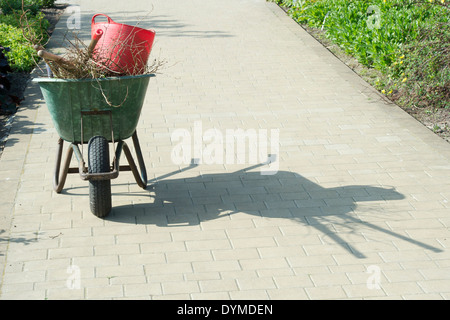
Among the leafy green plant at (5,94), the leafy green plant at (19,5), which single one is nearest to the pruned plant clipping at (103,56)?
the leafy green plant at (5,94)

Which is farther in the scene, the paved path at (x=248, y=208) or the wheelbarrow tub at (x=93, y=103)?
the wheelbarrow tub at (x=93, y=103)

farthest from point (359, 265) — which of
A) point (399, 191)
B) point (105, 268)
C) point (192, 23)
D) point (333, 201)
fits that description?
point (192, 23)

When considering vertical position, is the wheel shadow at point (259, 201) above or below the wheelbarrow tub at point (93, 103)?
below

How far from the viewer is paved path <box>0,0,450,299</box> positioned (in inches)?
172

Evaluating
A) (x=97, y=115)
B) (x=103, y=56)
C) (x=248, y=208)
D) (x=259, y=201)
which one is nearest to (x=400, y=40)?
(x=259, y=201)

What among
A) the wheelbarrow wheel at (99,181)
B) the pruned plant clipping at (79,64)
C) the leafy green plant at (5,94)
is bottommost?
the leafy green plant at (5,94)

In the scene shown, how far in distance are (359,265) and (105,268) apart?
6.07 ft

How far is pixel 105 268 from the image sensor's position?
4500mm

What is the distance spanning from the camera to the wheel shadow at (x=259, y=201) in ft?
17.0

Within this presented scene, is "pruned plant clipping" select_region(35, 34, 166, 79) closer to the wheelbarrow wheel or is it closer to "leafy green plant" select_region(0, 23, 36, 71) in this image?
the wheelbarrow wheel

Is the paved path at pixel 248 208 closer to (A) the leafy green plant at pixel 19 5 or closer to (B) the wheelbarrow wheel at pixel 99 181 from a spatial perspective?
(B) the wheelbarrow wheel at pixel 99 181

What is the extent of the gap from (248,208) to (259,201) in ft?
0.59

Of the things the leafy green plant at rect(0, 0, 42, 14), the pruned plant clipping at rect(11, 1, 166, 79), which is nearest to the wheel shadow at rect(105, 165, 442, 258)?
the pruned plant clipping at rect(11, 1, 166, 79)
